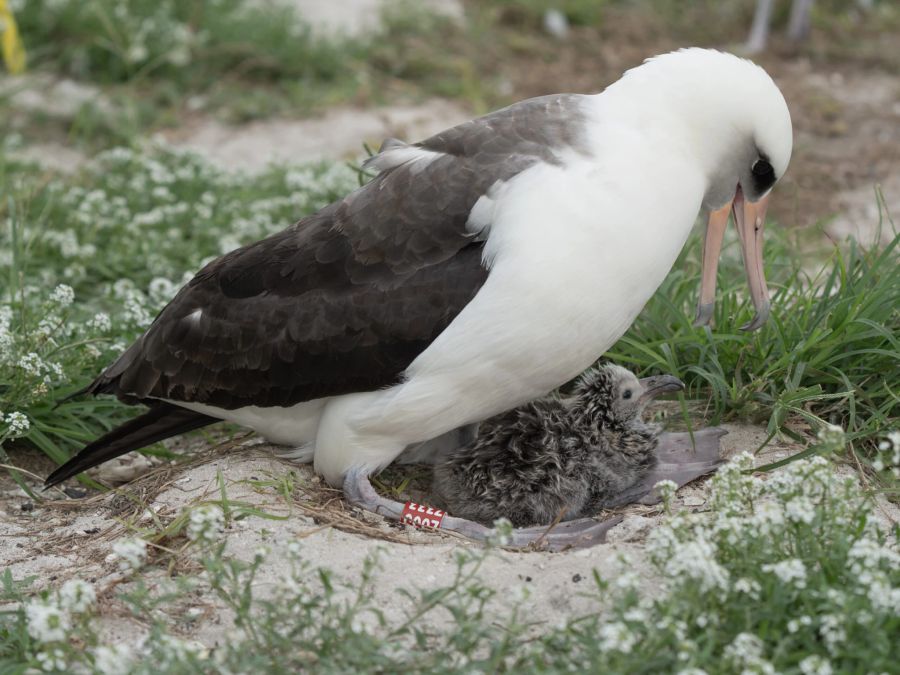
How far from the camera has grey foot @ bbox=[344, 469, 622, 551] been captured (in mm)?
4395

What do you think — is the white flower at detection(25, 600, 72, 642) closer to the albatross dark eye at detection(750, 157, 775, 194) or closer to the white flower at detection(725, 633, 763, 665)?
the white flower at detection(725, 633, 763, 665)

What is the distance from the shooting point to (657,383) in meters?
4.89

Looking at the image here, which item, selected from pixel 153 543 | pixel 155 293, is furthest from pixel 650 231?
pixel 155 293

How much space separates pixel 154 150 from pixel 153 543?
4432 mm

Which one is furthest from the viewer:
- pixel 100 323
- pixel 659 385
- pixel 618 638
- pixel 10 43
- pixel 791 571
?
pixel 10 43

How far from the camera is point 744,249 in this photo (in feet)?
15.3

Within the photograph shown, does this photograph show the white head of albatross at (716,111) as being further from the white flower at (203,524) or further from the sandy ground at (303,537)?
the white flower at (203,524)

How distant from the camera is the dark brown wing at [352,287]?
14.2 ft

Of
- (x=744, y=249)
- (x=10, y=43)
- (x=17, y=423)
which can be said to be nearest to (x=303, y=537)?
(x=17, y=423)

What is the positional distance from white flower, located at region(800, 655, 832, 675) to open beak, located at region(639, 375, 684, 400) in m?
1.86

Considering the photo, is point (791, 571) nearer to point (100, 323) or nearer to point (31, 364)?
point (31, 364)

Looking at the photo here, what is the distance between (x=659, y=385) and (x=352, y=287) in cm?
127

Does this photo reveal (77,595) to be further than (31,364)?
No

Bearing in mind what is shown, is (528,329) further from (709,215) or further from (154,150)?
(154,150)
